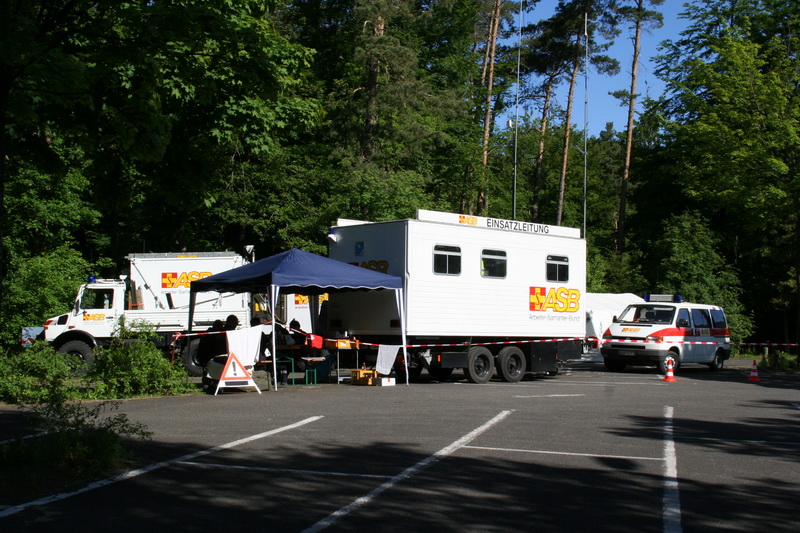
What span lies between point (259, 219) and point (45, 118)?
18083 millimetres

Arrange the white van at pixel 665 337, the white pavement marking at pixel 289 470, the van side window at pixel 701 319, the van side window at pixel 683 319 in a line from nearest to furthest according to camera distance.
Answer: the white pavement marking at pixel 289 470
the white van at pixel 665 337
the van side window at pixel 683 319
the van side window at pixel 701 319

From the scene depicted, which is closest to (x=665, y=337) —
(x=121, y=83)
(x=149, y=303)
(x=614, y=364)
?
(x=614, y=364)

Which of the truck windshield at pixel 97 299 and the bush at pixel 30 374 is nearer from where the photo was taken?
the bush at pixel 30 374

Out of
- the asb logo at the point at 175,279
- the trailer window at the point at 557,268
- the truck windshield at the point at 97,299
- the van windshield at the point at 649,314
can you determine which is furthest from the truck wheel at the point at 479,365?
the truck windshield at the point at 97,299

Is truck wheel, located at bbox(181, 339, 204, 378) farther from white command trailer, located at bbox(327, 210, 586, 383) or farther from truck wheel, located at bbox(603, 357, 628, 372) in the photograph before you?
truck wheel, located at bbox(603, 357, 628, 372)

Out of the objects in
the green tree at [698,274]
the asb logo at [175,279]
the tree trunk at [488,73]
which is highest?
the tree trunk at [488,73]

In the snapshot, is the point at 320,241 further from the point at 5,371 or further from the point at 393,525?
the point at 393,525

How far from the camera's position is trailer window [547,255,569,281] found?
19.4m

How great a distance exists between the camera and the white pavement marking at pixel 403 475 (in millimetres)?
5867

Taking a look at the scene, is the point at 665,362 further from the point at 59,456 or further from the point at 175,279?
the point at 59,456

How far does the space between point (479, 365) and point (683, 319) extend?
25.4 feet

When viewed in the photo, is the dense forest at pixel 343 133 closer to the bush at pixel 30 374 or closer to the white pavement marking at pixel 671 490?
the bush at pixel 30 374

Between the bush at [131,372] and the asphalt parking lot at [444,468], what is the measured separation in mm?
608

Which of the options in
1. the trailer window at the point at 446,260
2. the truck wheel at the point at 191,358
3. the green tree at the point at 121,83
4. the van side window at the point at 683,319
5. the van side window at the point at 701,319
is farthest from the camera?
the van side window at the point at 701,319
